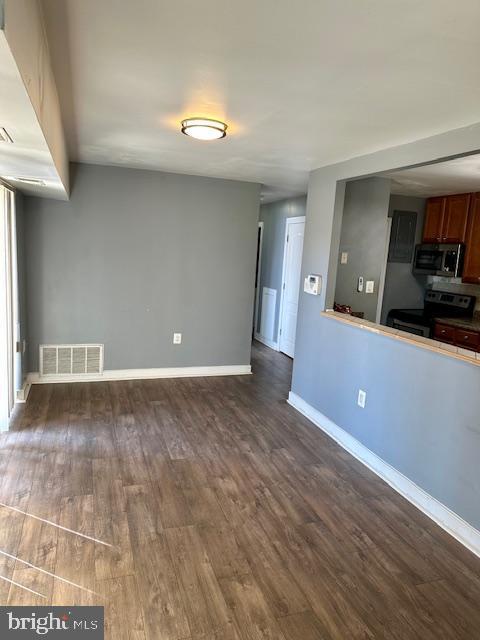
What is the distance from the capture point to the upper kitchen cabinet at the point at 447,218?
484 cm

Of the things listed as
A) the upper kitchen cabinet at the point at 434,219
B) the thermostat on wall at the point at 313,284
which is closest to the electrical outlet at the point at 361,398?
the thermostat on wall at the point at 313,284

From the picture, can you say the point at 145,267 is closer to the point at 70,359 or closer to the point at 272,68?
A: the point at 70,359

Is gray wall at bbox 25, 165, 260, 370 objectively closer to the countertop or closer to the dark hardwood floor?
the dark hardwood floor

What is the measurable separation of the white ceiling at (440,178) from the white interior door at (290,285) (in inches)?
59.0

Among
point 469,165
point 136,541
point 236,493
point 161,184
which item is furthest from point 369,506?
point 161,184

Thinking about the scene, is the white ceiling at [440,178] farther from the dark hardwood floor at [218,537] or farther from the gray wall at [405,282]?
the dark hardwood floor at [218,537]

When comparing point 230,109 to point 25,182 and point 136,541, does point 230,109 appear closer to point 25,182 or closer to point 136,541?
point 25,182

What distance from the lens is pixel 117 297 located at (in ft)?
15.3

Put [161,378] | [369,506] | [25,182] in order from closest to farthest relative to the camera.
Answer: [369,506], [25,182], [161,378]

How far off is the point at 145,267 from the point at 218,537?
312cm

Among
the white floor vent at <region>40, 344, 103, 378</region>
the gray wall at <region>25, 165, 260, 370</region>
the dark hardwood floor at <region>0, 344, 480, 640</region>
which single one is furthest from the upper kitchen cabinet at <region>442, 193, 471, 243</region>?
the white floor vent at <region>40, 344, 103, 378</region>

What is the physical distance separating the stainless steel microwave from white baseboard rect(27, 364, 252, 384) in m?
2.49

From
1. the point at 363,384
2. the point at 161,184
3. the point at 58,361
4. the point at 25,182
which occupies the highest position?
the point at 161,184

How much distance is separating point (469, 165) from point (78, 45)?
3.07m
